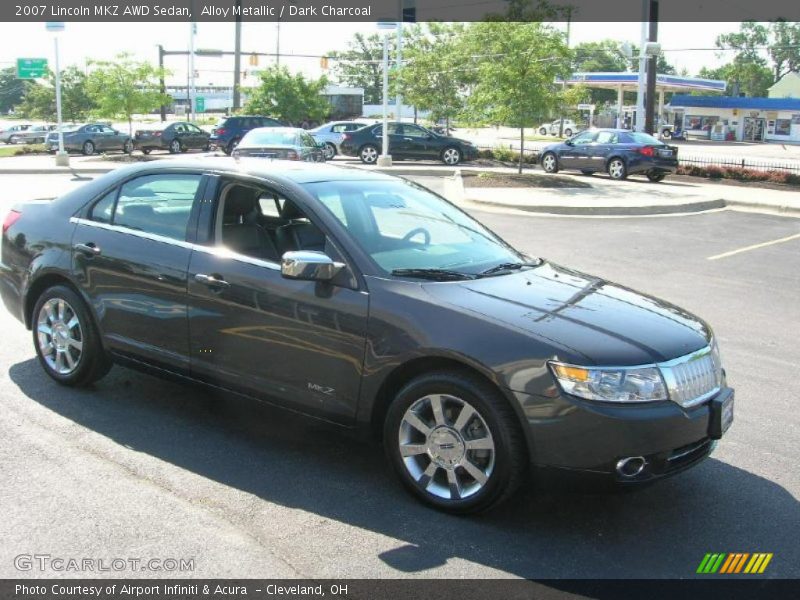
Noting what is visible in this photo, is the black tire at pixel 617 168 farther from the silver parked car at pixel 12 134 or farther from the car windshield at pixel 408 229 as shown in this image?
the silver parked car at pixel 12 134

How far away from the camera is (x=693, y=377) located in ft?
13.0

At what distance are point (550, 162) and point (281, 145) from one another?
36.6ft

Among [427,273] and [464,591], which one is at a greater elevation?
[427,273]

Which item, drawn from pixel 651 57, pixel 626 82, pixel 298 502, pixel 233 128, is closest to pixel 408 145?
pixel 233 128

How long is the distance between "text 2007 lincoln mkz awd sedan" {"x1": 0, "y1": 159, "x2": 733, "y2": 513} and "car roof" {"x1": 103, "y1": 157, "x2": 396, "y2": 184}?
21mm

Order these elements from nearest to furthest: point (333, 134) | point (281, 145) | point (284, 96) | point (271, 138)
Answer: point (281, 145) → point (271, 138) → point (333, 134) → point (284, 96)

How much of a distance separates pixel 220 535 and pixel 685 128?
80582mm

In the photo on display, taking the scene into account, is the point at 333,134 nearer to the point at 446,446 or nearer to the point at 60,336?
the point at 60,336

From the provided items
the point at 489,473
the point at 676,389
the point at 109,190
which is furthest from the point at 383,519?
the point at 109,190

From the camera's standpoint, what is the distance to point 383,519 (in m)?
4.00

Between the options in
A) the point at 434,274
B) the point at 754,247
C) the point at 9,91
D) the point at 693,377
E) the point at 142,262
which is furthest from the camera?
the point at 9,91

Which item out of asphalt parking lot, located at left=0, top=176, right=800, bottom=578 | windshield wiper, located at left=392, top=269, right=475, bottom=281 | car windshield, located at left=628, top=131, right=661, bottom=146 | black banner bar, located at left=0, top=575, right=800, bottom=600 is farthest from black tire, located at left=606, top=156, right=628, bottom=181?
black banner bar, located at left=0, top=575, right=800, bottom=600

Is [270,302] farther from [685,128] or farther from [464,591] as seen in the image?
[685,128]

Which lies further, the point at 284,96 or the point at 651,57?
the point at 284,96
